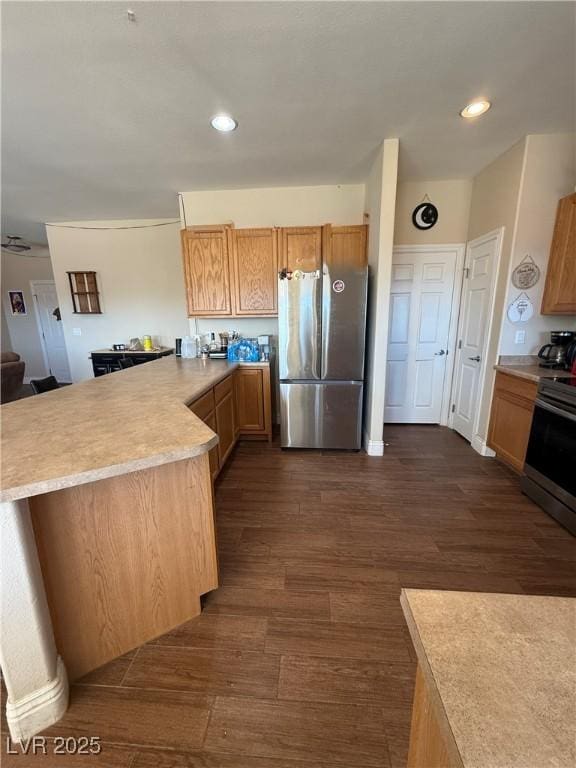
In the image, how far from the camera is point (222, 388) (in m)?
2.78

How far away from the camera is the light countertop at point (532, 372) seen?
2336 millimetres

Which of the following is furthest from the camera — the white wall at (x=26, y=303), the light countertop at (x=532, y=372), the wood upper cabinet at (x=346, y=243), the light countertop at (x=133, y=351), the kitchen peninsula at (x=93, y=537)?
the white wall at (x=26, y=303)

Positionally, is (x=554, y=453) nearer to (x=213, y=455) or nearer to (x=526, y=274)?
(x=526, y=274)

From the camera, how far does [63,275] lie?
16.4 feet

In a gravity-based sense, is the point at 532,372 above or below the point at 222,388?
above

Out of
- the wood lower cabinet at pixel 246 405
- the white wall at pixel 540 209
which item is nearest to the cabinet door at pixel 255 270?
the wood lower cabinet at pixel 246 405

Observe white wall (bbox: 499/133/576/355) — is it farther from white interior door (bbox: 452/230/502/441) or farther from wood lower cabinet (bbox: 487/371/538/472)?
wood lower cabinet (bbox: 487/371/538/472)

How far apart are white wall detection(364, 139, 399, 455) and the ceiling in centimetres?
21

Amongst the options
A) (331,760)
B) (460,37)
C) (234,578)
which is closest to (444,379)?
(460,37)

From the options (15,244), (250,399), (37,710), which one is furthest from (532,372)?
(15,244)

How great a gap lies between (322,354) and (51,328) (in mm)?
6535

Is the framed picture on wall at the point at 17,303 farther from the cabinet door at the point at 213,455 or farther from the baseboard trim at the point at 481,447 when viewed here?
the baseboard trim at the point at 481,447

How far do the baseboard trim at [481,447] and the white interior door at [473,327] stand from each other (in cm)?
9

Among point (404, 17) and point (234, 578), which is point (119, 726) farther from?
point (404, 17)
